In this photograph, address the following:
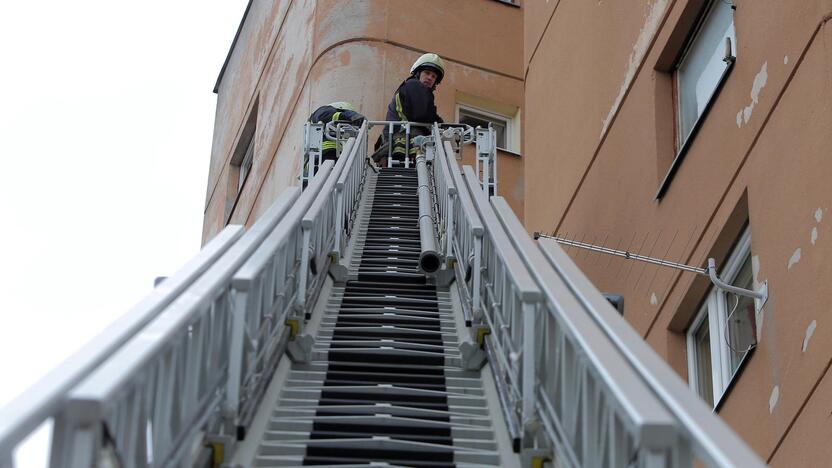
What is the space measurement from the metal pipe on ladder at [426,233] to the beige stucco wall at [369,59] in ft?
27.4

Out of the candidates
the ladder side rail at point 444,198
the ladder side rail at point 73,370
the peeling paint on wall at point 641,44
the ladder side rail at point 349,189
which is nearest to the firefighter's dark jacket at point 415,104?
the ladder side rail at point 349,189

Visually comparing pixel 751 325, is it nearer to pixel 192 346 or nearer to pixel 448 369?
pixel 448 369

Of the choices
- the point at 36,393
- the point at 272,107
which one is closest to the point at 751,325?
the point at 36,393

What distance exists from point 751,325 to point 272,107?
52.6 feet

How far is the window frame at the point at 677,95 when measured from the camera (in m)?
11.7

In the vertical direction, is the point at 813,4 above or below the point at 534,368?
above

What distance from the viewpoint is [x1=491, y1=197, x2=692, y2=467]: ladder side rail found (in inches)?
181

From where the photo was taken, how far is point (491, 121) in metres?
23.9

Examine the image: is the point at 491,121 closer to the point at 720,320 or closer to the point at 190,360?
the point at 720,320

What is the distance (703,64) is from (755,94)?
190 cm

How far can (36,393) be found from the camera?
4238mm

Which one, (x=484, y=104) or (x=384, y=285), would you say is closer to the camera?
(x=384, y=285)

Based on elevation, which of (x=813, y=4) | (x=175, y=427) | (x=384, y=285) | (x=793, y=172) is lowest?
(x=175, y=427)

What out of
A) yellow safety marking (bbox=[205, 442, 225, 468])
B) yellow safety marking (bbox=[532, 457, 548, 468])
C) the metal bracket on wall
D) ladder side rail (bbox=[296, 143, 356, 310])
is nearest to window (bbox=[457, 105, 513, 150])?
the metal bracket on wall
